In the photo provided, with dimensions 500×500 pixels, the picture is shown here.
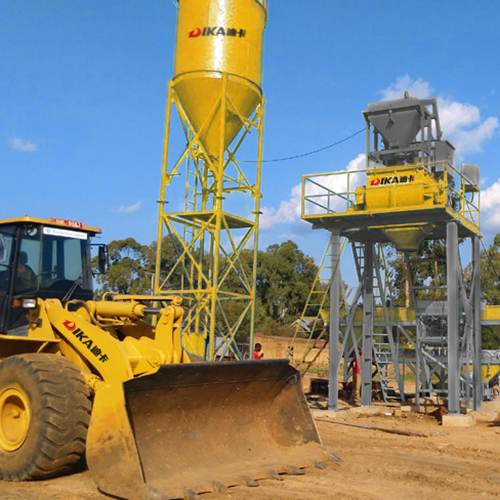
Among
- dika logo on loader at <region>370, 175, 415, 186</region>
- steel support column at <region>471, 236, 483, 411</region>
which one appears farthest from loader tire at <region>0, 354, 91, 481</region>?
steel support column at <region>471, 236, 483, 411</region>

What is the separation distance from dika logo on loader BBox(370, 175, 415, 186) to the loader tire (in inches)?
425

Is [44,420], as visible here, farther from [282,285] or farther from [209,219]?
[282,285]

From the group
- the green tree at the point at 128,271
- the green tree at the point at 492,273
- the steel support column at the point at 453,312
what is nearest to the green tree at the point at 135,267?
the green tree at the point at 128,271

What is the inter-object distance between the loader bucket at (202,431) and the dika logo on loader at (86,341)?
50 cm

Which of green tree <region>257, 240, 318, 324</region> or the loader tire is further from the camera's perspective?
green tree <region>257, 240, 318, 324</region>

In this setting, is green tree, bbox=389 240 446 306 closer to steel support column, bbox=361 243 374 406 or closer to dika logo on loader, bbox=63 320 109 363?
steel support column, bbox=361 243 374 406

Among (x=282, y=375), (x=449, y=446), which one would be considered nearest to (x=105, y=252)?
(x=282, y=375)

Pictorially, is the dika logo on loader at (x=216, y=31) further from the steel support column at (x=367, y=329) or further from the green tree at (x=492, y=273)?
the green tree at (x=492, y=273)

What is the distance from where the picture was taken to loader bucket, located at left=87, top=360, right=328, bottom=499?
22.6ft

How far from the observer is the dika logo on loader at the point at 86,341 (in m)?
7.65

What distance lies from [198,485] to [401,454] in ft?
14.7

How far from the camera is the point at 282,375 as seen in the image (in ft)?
29.2

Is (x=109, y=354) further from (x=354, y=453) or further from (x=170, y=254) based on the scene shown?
(x=170, y=254)

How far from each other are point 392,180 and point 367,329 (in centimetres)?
426
